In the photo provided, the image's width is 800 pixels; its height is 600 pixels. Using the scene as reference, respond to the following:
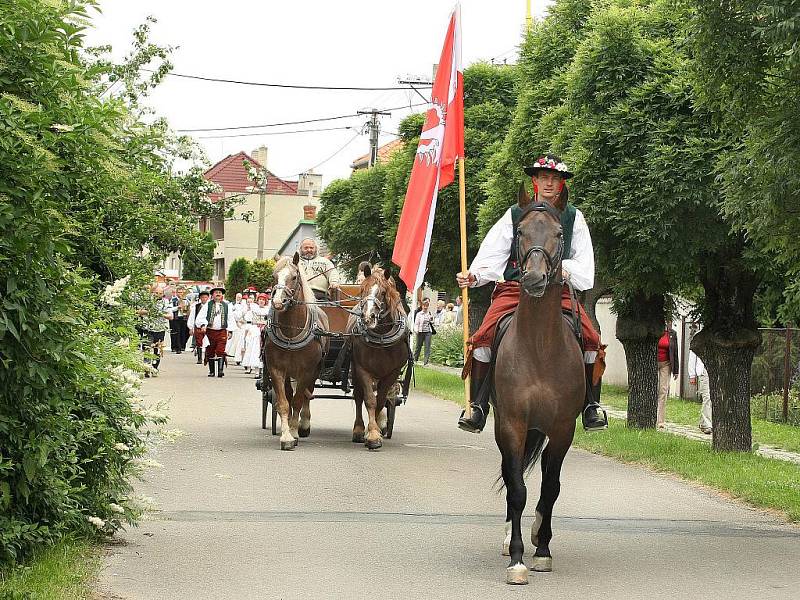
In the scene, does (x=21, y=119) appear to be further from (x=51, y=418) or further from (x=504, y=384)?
(x=504, y=384)

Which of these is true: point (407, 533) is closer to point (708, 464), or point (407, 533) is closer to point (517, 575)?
point (517, 575)

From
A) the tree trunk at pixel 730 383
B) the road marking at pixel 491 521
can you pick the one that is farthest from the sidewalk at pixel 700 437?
the road marking at pixel 491 521

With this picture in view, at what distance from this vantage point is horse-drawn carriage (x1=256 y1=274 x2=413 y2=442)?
1568cm

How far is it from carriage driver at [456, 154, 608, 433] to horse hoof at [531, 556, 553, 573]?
3.35 ft

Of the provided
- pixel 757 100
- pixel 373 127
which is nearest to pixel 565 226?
pixel 757 100

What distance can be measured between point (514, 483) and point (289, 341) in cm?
717

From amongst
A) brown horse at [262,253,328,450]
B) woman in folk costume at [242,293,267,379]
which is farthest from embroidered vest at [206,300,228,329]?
brown horse at [262,253,328,450]

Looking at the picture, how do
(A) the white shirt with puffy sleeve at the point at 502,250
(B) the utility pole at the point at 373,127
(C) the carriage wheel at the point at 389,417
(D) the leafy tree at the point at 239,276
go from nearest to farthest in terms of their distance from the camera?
1. (A) the white shirt with puffy sleeve at the point at 502,250
2. (C) the carriage wheel at the point at 389,417
3. (B) the utility pole at the point at 373,127
4. (D) the leafy tree at the point at 239,276

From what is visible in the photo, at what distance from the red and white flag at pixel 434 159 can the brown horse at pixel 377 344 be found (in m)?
0.43

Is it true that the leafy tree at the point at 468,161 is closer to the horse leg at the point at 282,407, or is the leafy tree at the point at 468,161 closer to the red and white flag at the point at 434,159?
the red and white flag at the point at 434,159

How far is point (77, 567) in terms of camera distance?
24.3ft

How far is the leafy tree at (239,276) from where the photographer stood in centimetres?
7162

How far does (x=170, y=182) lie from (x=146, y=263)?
603 cm

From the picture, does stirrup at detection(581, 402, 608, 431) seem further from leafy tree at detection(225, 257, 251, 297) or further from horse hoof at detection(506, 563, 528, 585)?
leafy tree at detection(225, 257, 251, 297)
